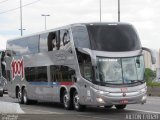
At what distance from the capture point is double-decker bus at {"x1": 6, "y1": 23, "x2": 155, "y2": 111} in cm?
2080

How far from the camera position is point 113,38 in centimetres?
2139

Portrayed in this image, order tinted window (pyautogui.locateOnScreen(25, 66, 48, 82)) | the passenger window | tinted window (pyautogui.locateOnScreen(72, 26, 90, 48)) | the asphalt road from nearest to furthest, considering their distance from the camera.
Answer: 1. the asphalt road
2. tinted window (pyautogui.locateOnScreen(72, 26, 90, 48))
3. the passenger window
4. tinted window (pyautogui.locateOnScreen(25, 66, 48, 82))

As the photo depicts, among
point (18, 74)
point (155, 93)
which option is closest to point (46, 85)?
point (18, 74)

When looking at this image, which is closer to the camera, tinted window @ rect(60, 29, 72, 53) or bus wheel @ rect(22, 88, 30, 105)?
tinted window @ rect(60, 29, 72, 53)

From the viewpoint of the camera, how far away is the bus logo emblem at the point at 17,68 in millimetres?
30297

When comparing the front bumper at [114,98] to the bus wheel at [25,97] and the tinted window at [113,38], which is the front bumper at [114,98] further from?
the bus wheel at [25,97]

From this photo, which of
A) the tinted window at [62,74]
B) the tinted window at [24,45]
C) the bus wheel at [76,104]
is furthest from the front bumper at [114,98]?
the tinted window at [24,45]

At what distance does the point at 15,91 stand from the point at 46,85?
5.82m

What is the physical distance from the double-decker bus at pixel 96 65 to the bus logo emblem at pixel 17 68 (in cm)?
502

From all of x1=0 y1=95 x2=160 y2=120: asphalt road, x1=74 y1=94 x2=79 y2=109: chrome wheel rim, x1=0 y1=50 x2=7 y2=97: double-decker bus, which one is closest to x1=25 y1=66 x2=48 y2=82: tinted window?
x1=0 y1=95 x2=160 y2=120: asphalt road

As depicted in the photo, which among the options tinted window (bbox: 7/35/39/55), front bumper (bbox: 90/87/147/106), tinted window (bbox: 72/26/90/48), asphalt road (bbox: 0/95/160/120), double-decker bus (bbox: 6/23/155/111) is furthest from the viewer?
tinted window (bbox: 7/35/39/55)

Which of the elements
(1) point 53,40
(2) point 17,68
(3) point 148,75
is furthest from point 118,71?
(3) point 148,75

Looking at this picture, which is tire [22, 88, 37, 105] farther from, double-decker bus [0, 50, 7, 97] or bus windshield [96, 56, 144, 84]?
double-decker bus [0, 50, 7, 97]

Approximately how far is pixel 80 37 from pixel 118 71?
7.29 ft
